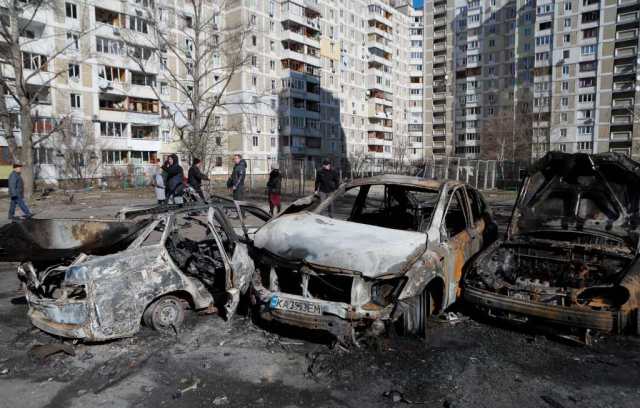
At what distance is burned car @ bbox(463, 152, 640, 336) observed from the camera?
4.50 meters

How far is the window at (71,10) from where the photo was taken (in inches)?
1579

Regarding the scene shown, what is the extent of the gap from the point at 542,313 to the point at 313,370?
2380 millimetres

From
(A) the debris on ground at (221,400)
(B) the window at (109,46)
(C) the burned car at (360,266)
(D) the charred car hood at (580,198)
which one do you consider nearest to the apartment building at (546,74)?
(B) the window at (109,46)

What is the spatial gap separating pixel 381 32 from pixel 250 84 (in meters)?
34.1

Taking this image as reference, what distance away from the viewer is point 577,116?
218 ft

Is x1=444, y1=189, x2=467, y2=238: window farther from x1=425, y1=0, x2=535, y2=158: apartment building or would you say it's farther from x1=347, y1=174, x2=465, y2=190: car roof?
x1=425, y1=0, x2=535, y2=158: apartment building

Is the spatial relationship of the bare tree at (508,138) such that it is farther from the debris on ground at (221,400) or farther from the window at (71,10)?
the debris on ground at (221,400)

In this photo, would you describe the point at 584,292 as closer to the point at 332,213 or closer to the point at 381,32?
the point at 332,213

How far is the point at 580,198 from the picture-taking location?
6.36m

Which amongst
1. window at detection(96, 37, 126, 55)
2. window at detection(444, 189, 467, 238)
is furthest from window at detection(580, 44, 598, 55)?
window at detection(444, 189, 467, 238)

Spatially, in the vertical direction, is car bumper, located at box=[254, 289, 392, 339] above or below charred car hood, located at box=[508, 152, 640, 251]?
below

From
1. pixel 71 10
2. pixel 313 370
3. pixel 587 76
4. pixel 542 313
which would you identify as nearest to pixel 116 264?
pixel 313 370

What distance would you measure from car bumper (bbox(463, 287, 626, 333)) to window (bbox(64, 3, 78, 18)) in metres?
46.1

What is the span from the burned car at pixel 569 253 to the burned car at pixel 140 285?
2.99m
